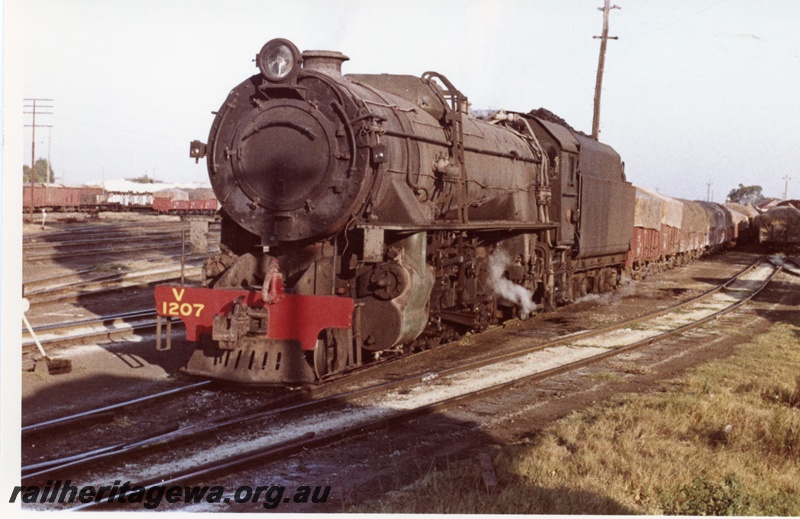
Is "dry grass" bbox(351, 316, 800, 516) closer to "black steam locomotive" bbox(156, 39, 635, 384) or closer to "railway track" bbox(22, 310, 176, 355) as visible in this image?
"black steam locomotive" bbox(156, 39, 635, 384)

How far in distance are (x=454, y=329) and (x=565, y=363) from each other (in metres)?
1.80

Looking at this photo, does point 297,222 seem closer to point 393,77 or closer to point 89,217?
point 393,77

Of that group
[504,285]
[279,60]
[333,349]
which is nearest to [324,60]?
[279,60]

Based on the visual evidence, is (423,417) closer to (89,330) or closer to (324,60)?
(324,60)

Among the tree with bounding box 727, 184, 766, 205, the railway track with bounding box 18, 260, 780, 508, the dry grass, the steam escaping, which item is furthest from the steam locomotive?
the tree with bounding box 727, 184, 766, 205

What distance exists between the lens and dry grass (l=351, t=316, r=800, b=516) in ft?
18.1

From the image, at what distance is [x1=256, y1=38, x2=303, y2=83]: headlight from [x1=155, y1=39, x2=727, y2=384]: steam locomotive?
0.5 inches

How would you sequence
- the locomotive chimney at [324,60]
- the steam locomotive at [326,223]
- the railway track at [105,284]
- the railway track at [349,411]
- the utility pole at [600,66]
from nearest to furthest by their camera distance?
the railway track at [349,411] < the steam locomotive at [326,223] < the locomotive chimney at [324,60] < the railway track at [105,284] < the utility pole at [600,66]

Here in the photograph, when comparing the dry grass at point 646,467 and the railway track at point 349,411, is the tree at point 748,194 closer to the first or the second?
the railway track at point 349,411

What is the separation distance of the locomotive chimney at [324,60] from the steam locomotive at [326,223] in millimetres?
12

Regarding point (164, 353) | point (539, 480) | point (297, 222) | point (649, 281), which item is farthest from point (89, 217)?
point (539, 480)

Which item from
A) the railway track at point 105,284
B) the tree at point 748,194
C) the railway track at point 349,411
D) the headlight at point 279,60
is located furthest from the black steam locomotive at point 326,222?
the tree at point 748,194

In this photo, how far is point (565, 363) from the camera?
33.9 ft

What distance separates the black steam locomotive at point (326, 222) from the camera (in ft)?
26.3
